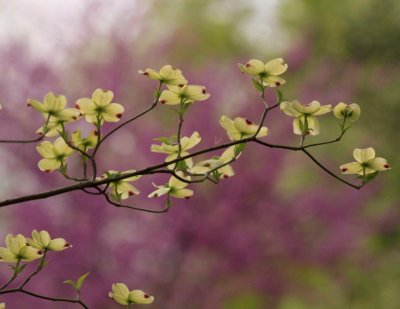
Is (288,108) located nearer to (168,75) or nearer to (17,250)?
(168,75)

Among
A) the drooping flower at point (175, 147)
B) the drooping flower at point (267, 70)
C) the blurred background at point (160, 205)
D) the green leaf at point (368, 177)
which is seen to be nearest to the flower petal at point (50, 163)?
the drooping flower at point (175, 147)

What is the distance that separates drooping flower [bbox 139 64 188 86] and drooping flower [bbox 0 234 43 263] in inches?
8.3

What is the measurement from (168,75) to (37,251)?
0.22 metres

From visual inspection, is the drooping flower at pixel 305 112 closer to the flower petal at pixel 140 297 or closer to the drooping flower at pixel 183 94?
the drooping flower at pixel 183 94

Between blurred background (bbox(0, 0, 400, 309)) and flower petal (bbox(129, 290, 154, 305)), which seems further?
blurred background (bbox(0, 0, 400, 309))

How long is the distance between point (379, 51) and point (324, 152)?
1.09 m

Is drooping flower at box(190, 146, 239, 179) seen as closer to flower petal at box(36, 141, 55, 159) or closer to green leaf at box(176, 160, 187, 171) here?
green leaf at box(176, 160, 187, 171)

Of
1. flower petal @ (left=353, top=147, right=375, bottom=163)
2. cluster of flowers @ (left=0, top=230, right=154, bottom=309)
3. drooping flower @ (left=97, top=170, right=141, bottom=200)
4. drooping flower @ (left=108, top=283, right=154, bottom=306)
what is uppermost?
flower petal @ (left=353, top=147, right=375, bottom=163)

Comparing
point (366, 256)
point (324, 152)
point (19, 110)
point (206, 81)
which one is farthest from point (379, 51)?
point (19, 110)

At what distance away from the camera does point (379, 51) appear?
19.4 feet

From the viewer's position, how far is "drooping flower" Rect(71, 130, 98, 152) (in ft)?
2.72

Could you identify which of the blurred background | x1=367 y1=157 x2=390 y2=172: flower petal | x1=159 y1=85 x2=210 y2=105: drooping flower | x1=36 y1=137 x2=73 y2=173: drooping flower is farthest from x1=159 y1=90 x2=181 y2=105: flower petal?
the blurred background

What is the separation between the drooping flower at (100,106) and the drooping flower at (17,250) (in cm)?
14

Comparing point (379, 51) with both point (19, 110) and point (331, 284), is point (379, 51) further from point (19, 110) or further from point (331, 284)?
point (19, 110)
